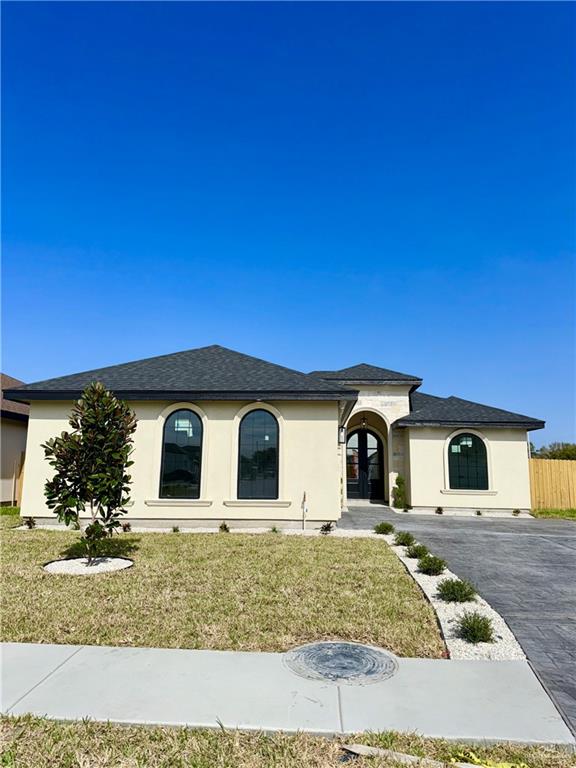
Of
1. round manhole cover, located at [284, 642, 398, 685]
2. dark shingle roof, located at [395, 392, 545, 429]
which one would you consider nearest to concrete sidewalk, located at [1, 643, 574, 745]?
round manhole cover, located at [284, 642, 398, 685]

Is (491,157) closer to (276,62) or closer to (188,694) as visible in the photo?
(276,62)

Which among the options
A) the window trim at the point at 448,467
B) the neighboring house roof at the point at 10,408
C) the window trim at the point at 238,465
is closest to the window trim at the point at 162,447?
the window trim at the point at 238,465

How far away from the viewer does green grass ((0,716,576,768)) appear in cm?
297

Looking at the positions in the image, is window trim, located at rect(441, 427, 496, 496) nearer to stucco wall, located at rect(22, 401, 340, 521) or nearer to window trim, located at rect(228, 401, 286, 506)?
stucco wall, located at rect(22, 401, 340, 521)

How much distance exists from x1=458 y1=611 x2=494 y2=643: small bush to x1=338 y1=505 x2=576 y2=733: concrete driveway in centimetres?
40

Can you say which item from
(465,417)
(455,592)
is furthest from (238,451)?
(465,417)

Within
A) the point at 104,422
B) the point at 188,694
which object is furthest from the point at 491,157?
the point at 188,694

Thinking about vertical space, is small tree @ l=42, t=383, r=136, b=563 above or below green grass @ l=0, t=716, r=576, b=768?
above

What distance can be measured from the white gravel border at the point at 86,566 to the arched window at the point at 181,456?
4.45 m

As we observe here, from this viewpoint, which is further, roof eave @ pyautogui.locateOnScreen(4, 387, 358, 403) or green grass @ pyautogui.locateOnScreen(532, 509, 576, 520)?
green grass @ pyautogui.locateOnScreen(532, 509, 576, 520)

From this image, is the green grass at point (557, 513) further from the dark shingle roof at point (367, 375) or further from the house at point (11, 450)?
the house at point (11, 450)

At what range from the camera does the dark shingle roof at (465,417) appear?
61.1 feet

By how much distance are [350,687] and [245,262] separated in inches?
698

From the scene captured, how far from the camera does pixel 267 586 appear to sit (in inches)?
280
